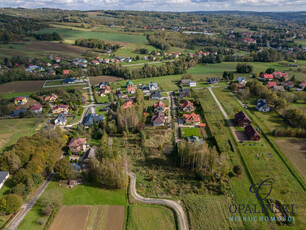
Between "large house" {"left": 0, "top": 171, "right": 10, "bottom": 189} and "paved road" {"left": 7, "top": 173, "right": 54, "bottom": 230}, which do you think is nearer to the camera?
"paved road" {"left": 7, "top": 173, "right": 54, "bottom": 230}

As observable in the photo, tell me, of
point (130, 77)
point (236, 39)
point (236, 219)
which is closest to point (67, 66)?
point (130, 77)

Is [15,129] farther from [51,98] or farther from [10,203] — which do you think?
[10,203]

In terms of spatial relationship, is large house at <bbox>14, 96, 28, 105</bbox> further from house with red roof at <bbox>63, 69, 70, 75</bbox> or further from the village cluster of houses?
the village cluster of houses

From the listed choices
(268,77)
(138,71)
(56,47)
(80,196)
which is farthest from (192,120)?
(56,47)

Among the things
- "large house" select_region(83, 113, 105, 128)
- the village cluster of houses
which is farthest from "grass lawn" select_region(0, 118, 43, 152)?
the village cluster of houses

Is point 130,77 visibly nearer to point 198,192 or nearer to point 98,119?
point 98,119
